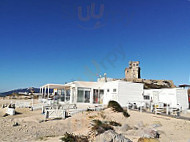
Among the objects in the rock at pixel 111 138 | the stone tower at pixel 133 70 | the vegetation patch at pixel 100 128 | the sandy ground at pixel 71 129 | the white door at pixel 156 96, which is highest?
the stone tower at pixel 133 70

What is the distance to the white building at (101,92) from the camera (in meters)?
16.3

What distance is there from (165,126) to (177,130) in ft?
2.61

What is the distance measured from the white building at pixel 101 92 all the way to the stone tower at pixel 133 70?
48.0 meters

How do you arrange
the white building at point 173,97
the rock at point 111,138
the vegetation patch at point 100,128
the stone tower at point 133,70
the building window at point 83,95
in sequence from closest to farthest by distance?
1. the rock at point 111,138
2. the vegetation patch at point 100,128
3. the white building at point 173,97
4. the building window at point 83,95
5. the stone tower at point 133,70

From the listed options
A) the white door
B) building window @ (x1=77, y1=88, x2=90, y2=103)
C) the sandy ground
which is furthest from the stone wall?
the sandy ground

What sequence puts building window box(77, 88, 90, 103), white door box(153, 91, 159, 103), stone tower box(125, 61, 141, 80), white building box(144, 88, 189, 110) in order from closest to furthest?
white building box(144, 88, 189, 110), white door box(153, 91, 159, 103), building window box(77, 88, 90, 103), stone tower box(125, 61, 141, 80)

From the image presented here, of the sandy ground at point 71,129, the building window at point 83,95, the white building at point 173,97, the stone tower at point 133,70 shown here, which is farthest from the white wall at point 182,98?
the stone tower at point 133,70

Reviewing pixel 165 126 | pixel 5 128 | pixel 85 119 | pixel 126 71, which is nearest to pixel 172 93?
pixel 165 126

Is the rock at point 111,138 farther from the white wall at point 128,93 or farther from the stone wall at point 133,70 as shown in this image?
the stone wall at point 133,70

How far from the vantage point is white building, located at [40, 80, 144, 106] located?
1631 centimetres

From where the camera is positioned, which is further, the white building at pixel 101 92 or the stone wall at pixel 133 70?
the stone wall at pixel 133 70

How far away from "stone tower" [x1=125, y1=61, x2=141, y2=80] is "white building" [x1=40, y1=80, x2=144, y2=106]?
4798 centimetres

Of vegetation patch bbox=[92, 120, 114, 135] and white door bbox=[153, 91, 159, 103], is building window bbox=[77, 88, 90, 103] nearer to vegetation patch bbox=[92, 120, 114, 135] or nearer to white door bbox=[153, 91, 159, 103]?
white door bbox=[153, 91, 159, 103]

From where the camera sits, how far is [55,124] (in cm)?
891
